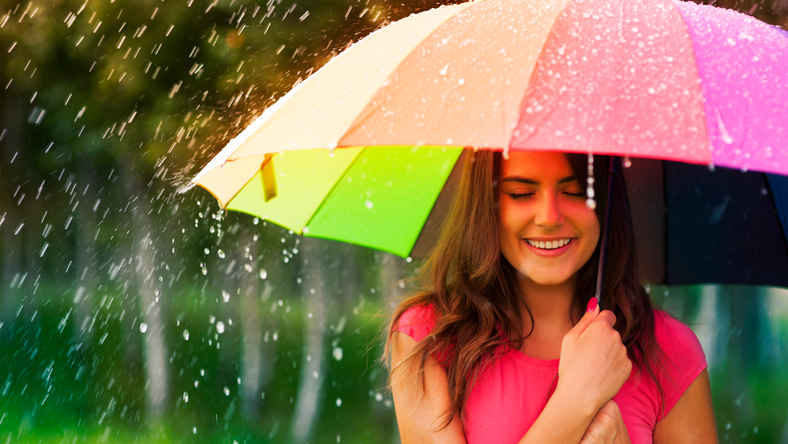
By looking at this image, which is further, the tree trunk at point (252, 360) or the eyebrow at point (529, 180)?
the tree trunk at point (252, 360)

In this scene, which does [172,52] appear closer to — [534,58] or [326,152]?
[326,152]

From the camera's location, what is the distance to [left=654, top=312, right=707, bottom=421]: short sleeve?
8.68 ft

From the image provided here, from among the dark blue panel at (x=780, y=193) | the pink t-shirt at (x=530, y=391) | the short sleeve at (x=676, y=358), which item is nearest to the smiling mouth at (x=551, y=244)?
the pink t-shirt at (x=530, y=391)

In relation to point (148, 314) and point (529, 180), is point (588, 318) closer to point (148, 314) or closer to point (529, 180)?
point (529, 180)

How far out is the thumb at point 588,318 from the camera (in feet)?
8.09

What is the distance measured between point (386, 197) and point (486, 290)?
68cm

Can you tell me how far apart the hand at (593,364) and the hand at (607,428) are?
0.11ft

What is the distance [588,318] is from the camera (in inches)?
98.4

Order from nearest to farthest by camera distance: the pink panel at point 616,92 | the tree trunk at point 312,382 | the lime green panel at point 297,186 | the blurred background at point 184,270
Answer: the pink panel at point 616,92 < the lime green panel at point 297,186 < the blurred background at point 184,270 < the tree trunk at point 312,382

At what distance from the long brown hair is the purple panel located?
720 mm

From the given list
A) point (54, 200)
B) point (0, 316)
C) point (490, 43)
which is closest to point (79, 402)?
point (0, 316)

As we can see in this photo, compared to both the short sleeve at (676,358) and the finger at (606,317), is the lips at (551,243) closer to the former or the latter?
the finger at (606,317)

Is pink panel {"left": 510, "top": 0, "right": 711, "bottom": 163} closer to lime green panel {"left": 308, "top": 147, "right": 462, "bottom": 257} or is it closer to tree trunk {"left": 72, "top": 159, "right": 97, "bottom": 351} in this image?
lime green panel {"left": 308, "top": 147, "right": 462, "bottom": 257}

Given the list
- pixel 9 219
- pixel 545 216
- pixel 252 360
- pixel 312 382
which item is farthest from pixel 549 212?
pixel 9 219
